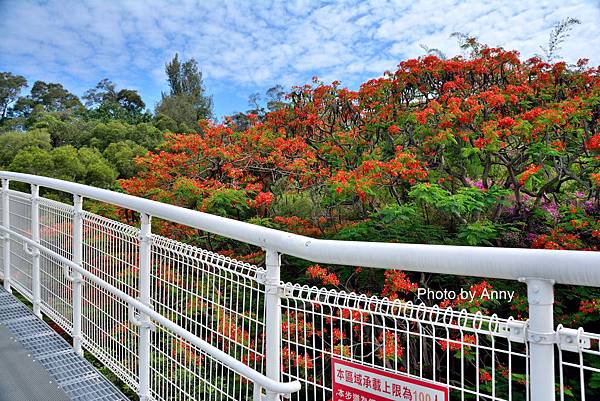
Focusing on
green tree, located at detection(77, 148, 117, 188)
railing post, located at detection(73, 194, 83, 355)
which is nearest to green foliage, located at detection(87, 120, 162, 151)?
green tree, located at detection(77, 148, 117, 188)

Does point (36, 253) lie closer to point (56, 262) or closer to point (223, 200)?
point (56, 262)

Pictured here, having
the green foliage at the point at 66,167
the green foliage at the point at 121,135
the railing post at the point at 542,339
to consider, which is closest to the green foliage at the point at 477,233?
the railing post at the point at 542,339

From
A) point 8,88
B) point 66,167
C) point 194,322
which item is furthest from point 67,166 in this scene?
point 8,88

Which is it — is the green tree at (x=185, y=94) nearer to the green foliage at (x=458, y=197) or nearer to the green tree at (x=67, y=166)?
the green tree at (x=67, y=166)

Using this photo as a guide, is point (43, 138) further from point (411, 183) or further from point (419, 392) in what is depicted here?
point (419, 392)

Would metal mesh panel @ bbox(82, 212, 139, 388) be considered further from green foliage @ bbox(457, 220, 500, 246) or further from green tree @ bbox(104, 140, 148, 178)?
green tree @ bbox(104, 140, 148, 178)

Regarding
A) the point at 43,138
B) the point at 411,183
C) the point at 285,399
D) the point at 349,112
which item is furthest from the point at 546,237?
the point at 43,138

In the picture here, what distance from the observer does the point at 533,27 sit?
804 centimetres

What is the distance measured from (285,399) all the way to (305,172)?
505 cm

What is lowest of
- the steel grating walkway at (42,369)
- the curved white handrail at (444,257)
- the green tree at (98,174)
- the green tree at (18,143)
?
the steel grating walkway at (42,369)

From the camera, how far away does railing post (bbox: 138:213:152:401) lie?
7.55ft

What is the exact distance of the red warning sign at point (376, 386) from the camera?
1134 millimetres

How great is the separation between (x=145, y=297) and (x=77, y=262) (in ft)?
2.98

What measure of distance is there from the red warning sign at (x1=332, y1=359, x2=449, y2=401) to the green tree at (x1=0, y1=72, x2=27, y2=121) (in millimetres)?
29046
